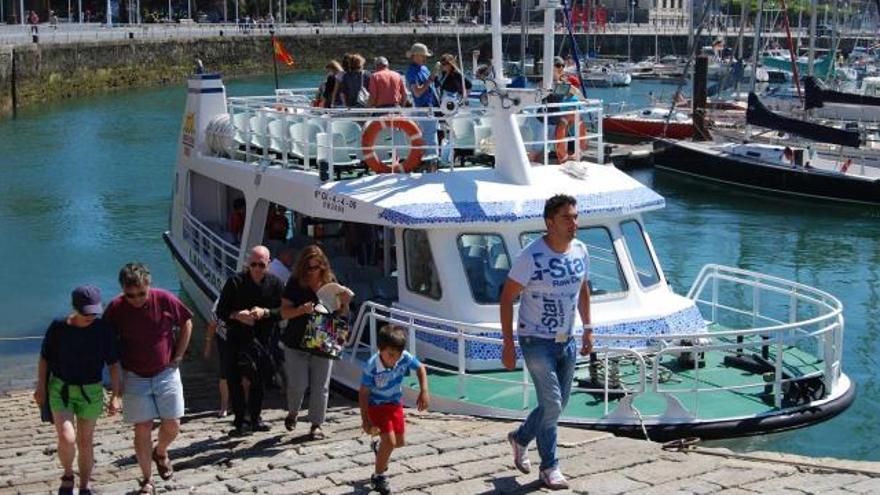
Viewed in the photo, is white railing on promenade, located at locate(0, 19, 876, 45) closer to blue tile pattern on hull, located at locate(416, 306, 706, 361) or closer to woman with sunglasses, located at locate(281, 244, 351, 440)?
blue tile pattern on hull, located at locate(416, 306, 706, 361)

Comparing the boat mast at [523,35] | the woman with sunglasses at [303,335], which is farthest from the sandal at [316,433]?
the boat mast at [523,35]

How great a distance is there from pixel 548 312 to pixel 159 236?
22.8 metres

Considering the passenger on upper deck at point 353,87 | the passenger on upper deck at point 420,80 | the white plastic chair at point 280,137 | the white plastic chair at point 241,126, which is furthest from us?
the white plastic chair at point 241,126

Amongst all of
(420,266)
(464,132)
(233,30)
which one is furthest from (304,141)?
(233,30)

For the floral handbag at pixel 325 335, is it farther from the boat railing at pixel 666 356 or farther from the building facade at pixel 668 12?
the building facade at pixel 668 12

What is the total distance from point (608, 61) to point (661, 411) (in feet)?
289

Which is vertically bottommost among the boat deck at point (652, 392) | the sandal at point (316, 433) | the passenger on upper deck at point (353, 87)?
the boat deck at point (652, 392)

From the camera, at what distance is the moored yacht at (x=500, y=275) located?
1127 cm

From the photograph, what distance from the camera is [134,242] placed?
94.9ft

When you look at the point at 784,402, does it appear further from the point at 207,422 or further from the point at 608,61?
the point at 608,61

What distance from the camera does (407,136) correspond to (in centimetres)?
1322

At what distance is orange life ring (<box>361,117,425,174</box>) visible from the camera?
13133 millimetres

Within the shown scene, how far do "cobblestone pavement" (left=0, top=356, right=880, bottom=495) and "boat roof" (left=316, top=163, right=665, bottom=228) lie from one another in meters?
2.45

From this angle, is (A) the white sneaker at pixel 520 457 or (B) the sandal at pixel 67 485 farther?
(A) the white sneaker at pixel 520 457
